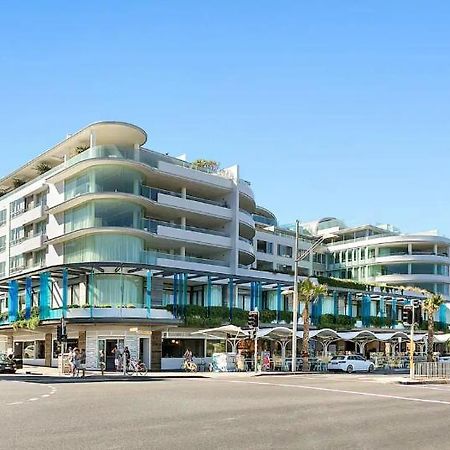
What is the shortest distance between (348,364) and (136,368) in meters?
15.4

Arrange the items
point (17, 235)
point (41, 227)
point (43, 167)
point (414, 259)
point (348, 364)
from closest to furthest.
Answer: point (348, 364) → point (41, 227) → point (43, 167) → point (17, 235) → point (414, 259)

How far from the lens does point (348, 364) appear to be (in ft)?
166

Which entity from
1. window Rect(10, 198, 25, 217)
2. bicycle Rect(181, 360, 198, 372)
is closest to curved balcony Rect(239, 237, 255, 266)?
bicycle Rect(181, 360, 198, 372)

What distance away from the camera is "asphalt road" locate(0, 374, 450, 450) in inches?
519

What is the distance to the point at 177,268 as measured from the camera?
179 ft

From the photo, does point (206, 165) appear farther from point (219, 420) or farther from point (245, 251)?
point (219, 420)

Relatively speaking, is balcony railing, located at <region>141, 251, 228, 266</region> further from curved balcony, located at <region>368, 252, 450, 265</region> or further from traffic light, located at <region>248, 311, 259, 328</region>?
curved balcony, located at <region>368, 252, 450, 265</region>

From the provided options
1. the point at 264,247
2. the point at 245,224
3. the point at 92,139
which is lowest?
the point at 264,247

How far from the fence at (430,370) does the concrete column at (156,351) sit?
60.7ft

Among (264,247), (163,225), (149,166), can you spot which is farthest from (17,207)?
(264,247)

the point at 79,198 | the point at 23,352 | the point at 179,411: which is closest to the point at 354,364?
the point at 79,198

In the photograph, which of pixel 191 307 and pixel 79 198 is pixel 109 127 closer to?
pixel 79 198

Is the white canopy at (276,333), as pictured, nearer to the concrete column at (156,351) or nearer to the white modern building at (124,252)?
the white modern building at (124,252)

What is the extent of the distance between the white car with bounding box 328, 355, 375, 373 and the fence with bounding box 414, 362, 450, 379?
8.79 metres
